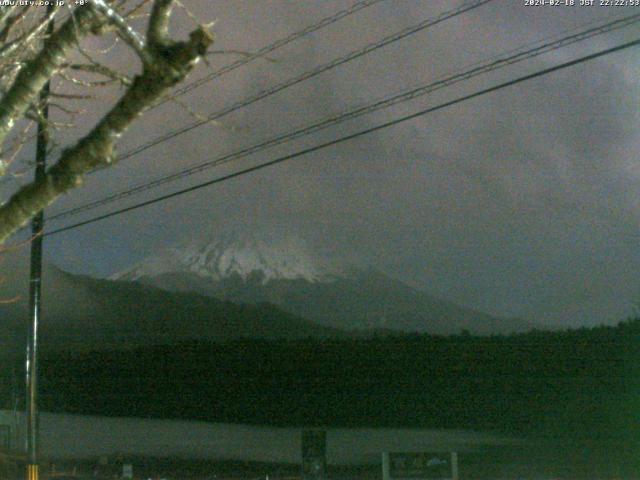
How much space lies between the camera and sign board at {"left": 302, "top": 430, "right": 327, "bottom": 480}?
20844mm

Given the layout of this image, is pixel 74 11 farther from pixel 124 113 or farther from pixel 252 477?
pixel 252 477

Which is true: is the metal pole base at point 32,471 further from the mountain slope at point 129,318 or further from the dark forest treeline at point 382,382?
the mountain slope at point 129,318

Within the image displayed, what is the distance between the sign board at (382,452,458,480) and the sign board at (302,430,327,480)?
2245 mm

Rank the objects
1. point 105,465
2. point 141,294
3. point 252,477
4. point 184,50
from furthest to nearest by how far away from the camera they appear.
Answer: point 141,294 → point 105,465 → point 252,477 → point 184,50

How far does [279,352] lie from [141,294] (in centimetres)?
4025

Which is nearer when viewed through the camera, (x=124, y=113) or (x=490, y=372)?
(x=124, y=113)

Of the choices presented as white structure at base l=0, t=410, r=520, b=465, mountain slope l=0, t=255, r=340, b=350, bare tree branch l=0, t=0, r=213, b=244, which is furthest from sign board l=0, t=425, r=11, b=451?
bare tree branch l=0, t=0, r=213, b=244

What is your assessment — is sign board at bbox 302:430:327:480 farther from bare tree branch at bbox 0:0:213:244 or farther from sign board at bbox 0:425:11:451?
sign board at bbox 0:425:11:451

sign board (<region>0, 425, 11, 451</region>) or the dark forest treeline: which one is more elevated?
the dark forest treeline

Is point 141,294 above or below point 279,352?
above

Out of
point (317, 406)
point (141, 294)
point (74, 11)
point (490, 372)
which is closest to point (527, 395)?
point (490, 372)

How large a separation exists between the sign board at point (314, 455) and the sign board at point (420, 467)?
224 centimetres

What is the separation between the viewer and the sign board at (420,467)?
19.0 meters

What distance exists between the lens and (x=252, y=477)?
108 ft
